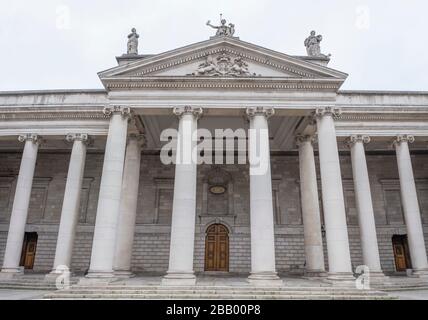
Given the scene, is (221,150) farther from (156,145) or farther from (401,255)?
(401,255)

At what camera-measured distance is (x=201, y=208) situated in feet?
83.0

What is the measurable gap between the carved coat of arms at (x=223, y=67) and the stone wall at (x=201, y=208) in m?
9.89

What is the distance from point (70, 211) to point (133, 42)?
12.2 metres

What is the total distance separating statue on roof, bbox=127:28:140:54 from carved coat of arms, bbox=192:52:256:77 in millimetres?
6385

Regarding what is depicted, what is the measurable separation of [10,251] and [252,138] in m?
16.0

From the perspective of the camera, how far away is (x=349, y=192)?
25.6 meters

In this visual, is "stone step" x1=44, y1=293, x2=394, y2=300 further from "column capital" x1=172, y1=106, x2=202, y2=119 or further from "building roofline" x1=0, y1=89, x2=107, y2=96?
"building roofline" x1=0, y1=89, x2=107, y2=96

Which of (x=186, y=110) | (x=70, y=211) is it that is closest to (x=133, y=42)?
(x=186, y=110)

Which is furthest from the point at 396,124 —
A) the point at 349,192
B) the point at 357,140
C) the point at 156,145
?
the point at 156,145

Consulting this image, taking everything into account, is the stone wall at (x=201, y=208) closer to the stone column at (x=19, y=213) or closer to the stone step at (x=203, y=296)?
the stone column at (x=19, y=213)

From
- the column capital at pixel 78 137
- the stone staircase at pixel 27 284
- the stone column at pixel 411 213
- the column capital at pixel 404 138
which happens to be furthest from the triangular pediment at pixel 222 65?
the stone staircase at pixel 27 284

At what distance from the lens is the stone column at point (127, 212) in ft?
63.4

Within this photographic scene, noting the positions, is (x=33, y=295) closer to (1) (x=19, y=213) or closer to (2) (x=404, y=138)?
(1) (x=19, y=213)

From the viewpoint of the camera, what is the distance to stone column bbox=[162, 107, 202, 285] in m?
15.2
